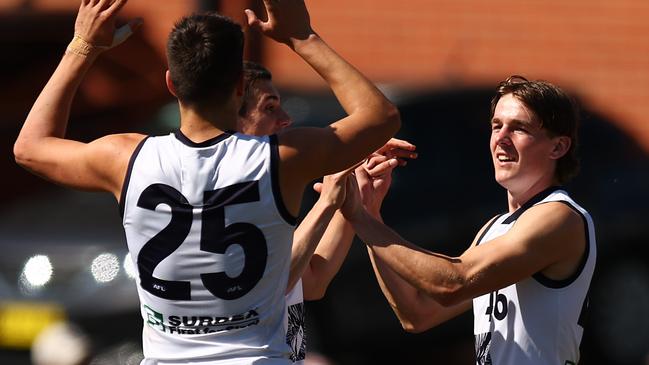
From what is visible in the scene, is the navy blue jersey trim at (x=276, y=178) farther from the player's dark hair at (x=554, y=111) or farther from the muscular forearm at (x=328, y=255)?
the muscular forearm at (x=328, y=255)

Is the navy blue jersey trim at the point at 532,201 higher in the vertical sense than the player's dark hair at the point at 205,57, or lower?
lower

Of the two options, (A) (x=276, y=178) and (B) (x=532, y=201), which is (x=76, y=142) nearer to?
(A) (x=276, y=178)

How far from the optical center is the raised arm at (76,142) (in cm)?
355

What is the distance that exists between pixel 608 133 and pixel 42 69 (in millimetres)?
6048

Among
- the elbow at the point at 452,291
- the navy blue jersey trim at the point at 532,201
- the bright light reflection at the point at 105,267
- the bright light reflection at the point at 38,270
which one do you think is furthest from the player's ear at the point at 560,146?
the bright light reflection at the point at 38,270

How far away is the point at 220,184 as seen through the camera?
3447 mm

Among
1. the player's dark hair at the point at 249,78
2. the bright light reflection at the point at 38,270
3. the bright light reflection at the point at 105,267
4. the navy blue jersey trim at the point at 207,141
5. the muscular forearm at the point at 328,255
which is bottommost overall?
the bright light reflection at the point at 38,270

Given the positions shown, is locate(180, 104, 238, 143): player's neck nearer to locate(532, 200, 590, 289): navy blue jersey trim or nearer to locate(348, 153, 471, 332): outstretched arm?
locate(348, 153, 471, 332): outstretched arm

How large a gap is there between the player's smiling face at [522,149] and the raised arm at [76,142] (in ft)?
4.13

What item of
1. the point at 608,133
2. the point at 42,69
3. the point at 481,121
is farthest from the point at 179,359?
the point at 42,69

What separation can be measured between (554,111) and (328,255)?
1039mm

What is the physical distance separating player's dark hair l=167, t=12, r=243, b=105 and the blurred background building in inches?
161

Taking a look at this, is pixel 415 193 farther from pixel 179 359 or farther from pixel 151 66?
pixel 179 359

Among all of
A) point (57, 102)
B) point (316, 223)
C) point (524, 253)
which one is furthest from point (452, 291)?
point (57, 102)
